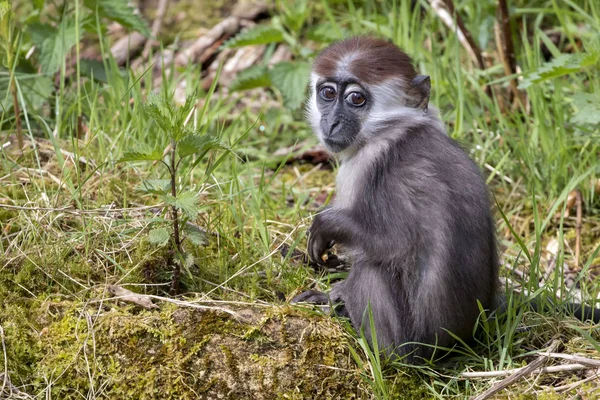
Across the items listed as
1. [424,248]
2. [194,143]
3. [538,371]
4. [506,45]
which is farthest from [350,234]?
[506,45]

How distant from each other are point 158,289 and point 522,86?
2.85m

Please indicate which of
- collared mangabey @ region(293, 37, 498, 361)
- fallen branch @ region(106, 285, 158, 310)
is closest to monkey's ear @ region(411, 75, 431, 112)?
collared mangabey @ region(293, 37, 498, 361)

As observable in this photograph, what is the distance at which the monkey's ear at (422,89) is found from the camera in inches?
182

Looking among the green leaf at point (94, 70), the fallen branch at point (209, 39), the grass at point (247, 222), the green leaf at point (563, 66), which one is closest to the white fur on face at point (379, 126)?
the grass at point (247, 222)

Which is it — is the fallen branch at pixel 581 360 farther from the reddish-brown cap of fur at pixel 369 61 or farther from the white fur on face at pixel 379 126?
the reddish-brown cap of fur at pixel 369 61

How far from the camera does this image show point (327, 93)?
4.72 meters

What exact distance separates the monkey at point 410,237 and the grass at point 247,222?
176mm

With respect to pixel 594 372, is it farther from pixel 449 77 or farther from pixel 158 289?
pixel 449 77

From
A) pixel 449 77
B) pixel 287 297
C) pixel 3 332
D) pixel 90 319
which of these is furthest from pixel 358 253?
pixel 449 77

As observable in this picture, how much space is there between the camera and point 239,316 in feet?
13.6

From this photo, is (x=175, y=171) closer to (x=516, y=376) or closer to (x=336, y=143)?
(x=336, y=143)

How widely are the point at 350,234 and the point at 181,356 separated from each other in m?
1.06

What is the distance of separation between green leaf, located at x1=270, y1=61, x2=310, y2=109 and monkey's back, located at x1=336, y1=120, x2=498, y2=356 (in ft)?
8.25

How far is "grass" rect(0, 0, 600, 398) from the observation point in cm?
411
